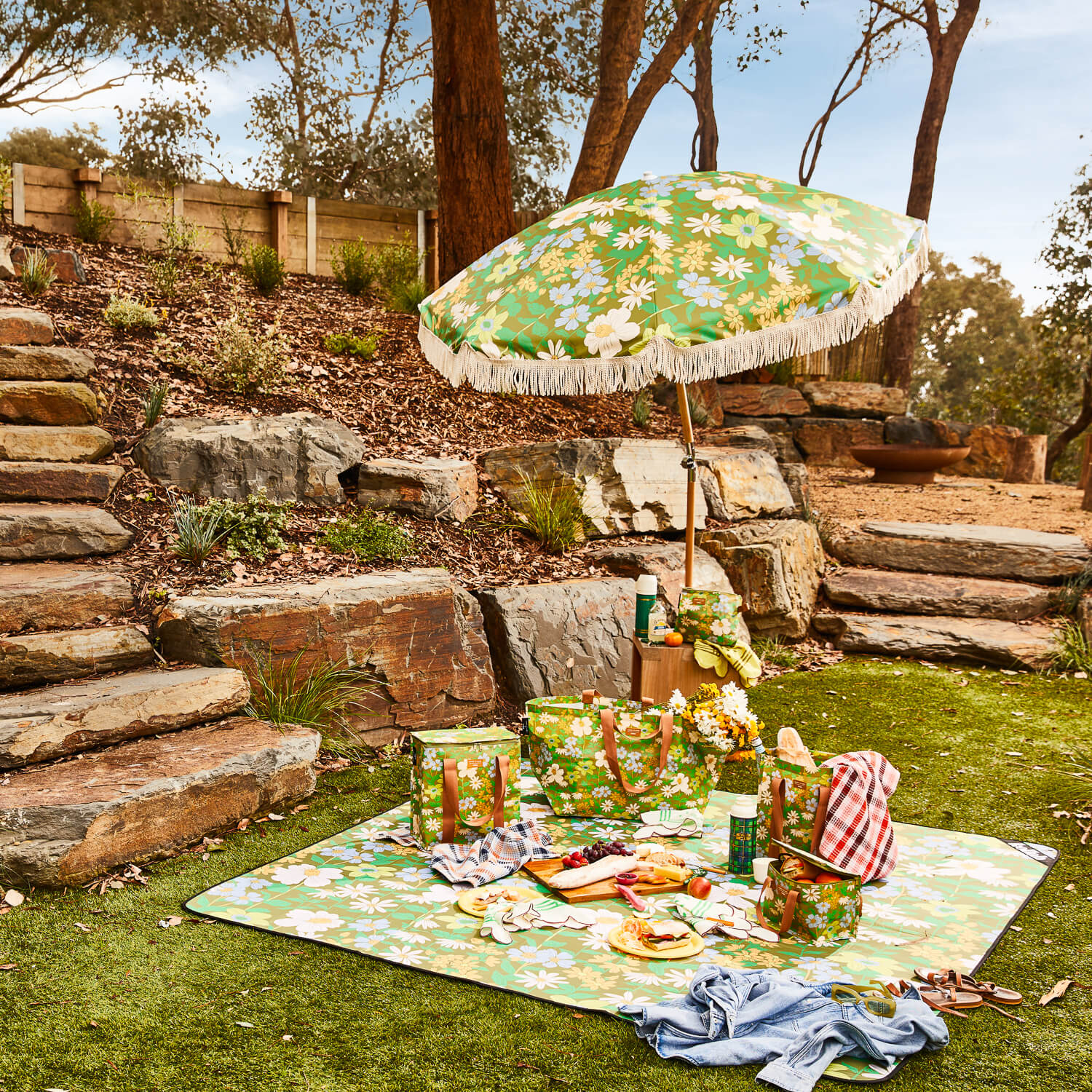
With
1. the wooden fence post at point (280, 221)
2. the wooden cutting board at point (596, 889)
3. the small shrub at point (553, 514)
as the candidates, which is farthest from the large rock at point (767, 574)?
the wooden fence post at point (280, 221)

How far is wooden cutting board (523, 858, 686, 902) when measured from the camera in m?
2.88

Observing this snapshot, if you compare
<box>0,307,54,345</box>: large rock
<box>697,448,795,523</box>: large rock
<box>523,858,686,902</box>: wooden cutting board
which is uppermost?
→ <box>0,307,54,345</box>: large rock

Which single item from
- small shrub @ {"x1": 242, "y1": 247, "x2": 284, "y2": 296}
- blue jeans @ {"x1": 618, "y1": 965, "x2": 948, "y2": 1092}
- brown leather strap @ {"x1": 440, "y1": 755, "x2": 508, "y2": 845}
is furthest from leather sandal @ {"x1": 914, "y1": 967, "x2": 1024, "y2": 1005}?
small shrub @ {"x1": 242, "y1": 247, "x2": 284, "y2": 296}

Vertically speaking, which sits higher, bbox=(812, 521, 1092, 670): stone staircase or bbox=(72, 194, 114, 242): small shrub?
bbox=(72, 194, 114, 242): small shrub

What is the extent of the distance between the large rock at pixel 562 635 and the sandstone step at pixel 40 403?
8.11 feet

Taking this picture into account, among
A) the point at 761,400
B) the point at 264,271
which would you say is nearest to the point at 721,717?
the point at 264,271

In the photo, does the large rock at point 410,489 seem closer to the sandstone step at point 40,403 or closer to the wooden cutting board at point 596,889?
the sandstone step at point 40,403

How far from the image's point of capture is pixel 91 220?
309 inches

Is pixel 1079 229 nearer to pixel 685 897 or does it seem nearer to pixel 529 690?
pixel 529 690

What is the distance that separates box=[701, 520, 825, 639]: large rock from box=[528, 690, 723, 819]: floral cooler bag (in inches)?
115

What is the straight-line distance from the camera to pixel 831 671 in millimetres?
5840

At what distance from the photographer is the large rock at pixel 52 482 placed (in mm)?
A: 4840

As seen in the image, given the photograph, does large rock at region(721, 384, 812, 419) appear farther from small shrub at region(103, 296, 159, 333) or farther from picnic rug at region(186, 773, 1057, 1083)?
picnic rug at region(186, 773, 1057, 1083)

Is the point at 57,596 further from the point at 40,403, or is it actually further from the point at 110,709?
the point at 40,403
